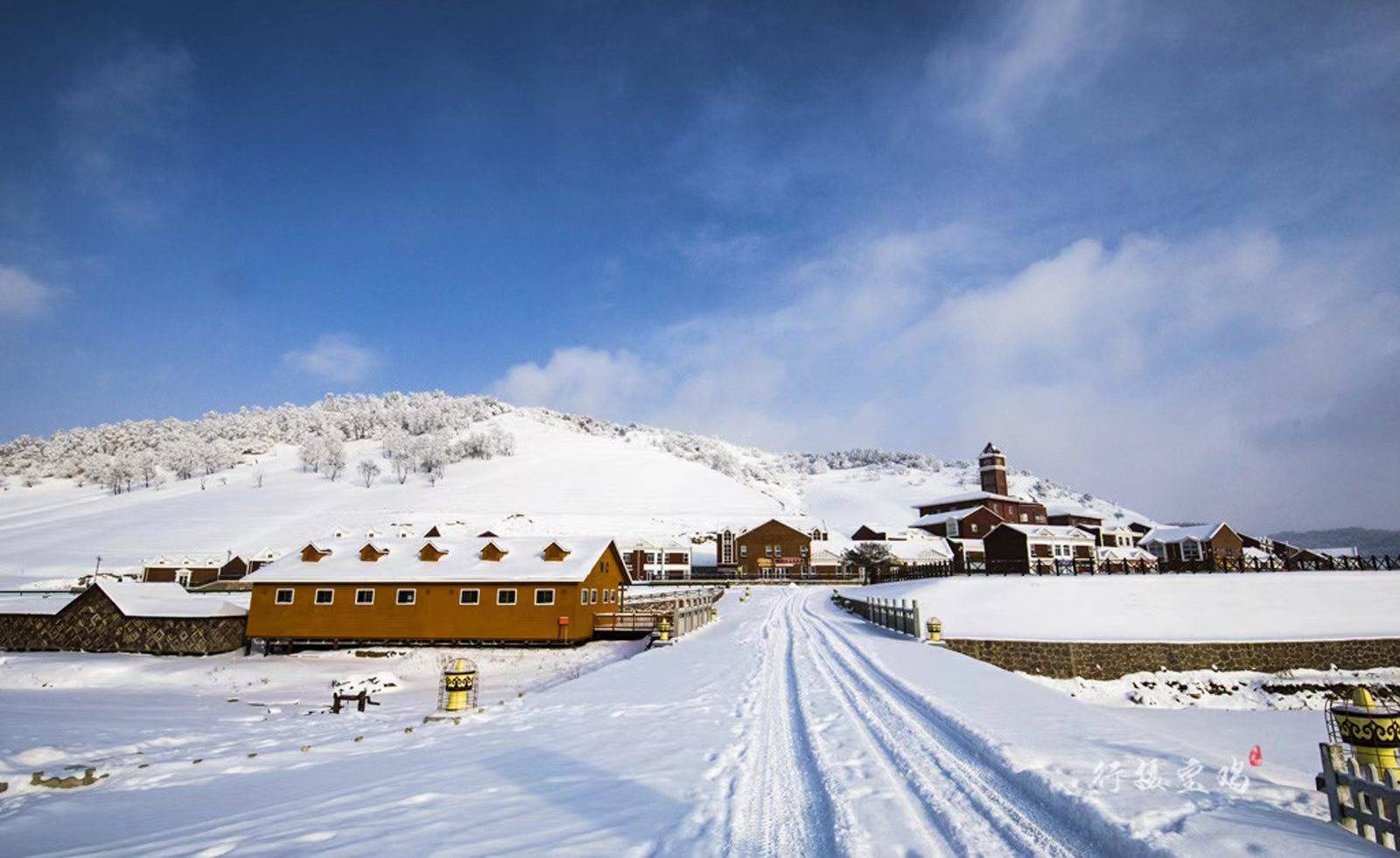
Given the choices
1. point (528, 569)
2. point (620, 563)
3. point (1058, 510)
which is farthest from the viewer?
point (1058, 510)

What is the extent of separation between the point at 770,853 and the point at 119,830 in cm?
688

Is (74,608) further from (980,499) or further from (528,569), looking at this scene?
(980,499)

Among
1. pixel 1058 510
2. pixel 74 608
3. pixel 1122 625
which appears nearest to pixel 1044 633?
pixel 1122 625

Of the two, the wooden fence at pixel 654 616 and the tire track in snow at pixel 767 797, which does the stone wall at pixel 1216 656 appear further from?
the tire track in snow at pixel 767 797

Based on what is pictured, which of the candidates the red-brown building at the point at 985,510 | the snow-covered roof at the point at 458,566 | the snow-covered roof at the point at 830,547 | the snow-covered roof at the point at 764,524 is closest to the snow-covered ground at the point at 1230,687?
the snow-covered roof at the point at 458,566

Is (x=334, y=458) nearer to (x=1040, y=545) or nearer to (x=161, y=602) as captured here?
(x=161, y=602)

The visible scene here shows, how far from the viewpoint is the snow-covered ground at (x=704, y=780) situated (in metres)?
5.84

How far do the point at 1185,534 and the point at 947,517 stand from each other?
3056 centimetres

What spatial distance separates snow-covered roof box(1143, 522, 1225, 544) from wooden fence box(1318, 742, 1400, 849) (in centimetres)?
7012

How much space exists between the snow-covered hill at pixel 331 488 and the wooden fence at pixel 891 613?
189 feet

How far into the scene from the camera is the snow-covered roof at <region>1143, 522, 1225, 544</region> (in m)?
62.2

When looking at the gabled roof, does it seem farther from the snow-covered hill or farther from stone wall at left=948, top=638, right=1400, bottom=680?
stone wall at left=948, top=638, right=1400, bottom=680

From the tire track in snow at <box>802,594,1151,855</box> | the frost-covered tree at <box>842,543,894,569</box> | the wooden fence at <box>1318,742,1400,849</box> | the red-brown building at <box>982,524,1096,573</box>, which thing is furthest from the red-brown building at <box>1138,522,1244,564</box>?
the wooden fence at <box>1318,742,1400,849</box>

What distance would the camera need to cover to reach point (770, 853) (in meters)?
5.50
